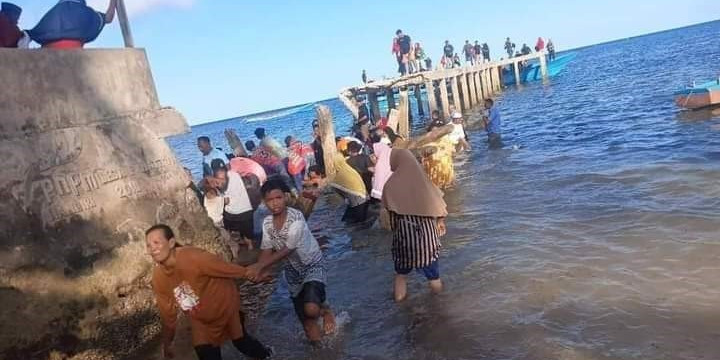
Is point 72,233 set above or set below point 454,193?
above

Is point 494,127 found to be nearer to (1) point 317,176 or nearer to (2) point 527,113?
(1) point 317,176

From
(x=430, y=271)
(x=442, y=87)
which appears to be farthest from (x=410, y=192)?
(x=442, y=87)

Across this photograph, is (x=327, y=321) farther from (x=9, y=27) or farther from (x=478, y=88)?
(x=478, y=88)

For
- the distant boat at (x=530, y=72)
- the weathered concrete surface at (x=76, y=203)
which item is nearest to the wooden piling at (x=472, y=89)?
the distant boat at (x=530, y=72)

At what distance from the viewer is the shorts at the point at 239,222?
6.91 meters

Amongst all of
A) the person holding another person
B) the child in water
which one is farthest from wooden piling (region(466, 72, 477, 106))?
the child in water

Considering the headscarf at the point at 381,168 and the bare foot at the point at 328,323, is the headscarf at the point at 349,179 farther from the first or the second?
the bare foot at the point at 328,323

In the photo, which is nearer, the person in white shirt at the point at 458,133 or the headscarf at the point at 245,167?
the headscarf at the point at 245,167

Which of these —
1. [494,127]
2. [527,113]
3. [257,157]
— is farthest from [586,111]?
[257,157]

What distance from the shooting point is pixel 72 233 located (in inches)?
163

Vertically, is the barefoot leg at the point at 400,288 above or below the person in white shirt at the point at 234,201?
below

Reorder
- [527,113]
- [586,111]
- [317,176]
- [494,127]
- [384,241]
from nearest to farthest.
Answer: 1. [384,241]
2. [317,176]
3. [494,127]
4. [586,111]
5. [527,113]

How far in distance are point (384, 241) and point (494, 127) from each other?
7388 mm

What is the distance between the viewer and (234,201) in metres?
6.84
